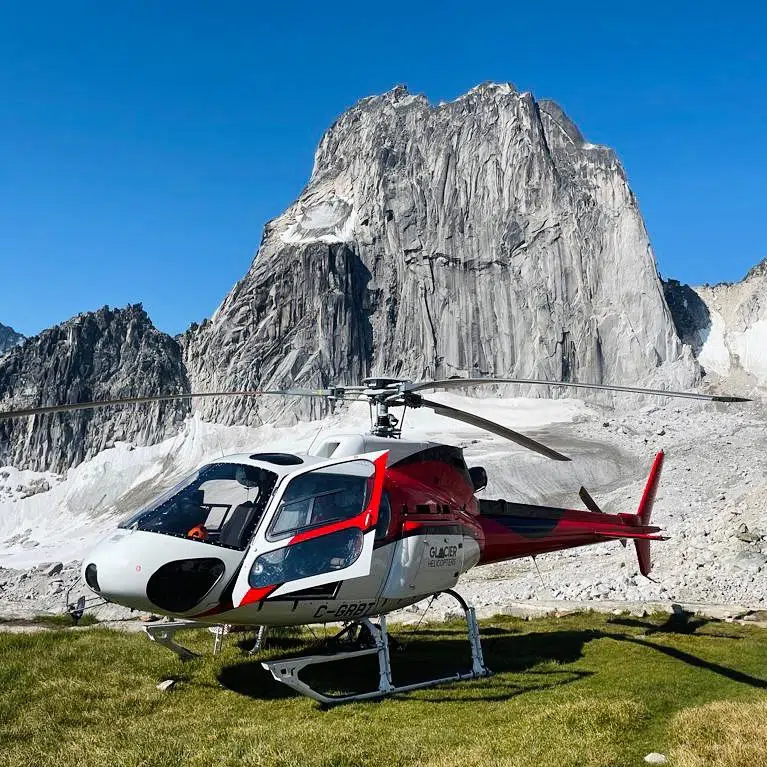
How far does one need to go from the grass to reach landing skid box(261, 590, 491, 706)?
0.22 metres

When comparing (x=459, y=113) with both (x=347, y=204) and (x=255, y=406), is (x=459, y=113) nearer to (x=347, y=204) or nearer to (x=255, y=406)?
(x=347, y=204)

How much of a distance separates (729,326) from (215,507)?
10578 centimetres

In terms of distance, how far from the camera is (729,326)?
9975cm

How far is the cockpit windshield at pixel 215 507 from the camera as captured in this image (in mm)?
8344

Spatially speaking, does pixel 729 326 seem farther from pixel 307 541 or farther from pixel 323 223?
pixel 307 541

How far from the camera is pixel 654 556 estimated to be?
84.4 ft

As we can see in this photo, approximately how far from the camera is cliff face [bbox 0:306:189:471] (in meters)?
104

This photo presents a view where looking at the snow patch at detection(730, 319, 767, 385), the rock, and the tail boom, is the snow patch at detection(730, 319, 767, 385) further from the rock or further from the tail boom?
the tail boom

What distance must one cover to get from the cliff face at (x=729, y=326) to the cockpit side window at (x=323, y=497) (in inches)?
3518

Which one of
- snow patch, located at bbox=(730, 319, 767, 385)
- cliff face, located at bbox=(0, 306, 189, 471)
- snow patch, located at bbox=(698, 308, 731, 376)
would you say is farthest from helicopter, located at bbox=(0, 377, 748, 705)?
cliff face, located at bbox=(0, 306, 189, 471)

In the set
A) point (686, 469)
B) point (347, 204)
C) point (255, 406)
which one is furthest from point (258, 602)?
point (347, 204)

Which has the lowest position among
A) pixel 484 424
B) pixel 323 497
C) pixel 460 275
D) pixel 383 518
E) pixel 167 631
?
pixel 167 631

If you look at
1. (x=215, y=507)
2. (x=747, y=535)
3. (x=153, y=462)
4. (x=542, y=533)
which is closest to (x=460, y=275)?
(x=153, y=462)

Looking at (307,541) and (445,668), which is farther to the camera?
(445,668)
